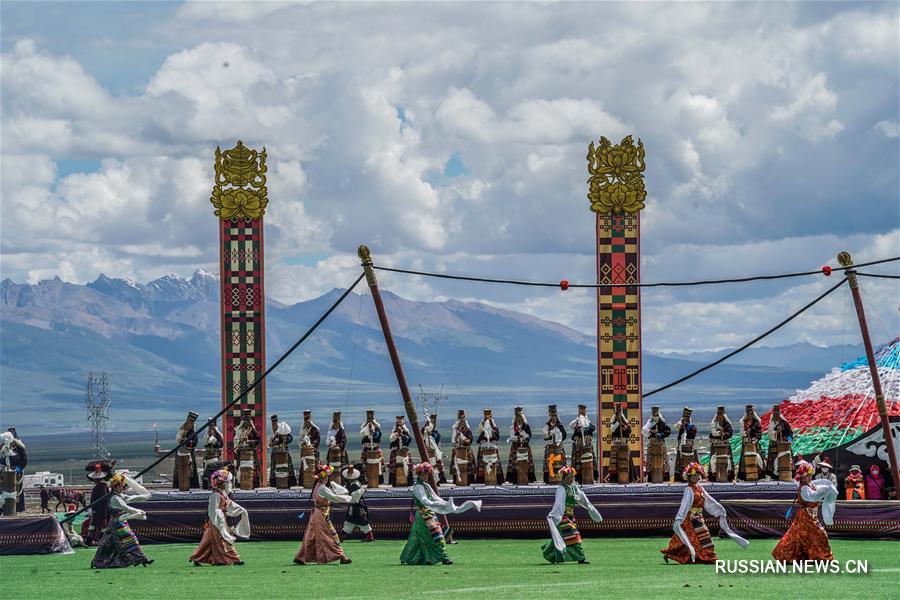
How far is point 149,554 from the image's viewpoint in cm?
3300

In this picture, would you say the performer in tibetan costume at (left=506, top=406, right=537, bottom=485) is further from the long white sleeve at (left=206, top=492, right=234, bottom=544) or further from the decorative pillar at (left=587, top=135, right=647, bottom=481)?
the long white sleeve at (left=206, top=492, right=234, bottom=544)

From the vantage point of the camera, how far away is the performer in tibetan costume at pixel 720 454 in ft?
119

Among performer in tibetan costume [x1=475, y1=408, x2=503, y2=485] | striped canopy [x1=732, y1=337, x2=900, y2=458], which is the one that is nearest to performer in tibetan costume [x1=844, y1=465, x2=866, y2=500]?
striped canopy [x1=732, y1=337, x2=900, y2=458]

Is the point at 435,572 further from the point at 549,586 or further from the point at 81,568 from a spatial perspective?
the point at 81,568

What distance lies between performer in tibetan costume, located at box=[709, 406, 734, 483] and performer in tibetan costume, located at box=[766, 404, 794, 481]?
89cm

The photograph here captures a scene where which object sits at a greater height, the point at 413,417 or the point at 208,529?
the point at 413,417

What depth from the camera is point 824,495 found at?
89.3 feet

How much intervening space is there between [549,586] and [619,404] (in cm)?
1401

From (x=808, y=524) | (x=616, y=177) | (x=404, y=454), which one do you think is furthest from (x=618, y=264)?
(x=808, y=524)

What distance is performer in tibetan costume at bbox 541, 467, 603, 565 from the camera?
2833 cm

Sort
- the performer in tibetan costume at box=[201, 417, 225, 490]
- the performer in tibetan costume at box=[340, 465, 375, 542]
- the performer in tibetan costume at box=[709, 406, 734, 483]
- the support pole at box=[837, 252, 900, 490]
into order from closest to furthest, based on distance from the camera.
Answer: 1. the support pole at box=[837, 252, 900, 490]
2. the performer in tibetan costume at box=[340, 465, 375, 542]
3. the performer in tibetan costume at box=[709, 406, 734, 483]
4. the performer in tibetan costume at box=[201, 417, 225, 490]

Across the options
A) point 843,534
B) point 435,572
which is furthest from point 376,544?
point 843,534

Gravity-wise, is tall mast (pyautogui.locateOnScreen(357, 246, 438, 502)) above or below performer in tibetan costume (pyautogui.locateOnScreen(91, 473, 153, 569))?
above

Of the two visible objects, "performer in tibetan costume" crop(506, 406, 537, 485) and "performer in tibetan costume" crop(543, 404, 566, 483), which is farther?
"performer in tibetan costume" crop(506, 406, 537, 485)
